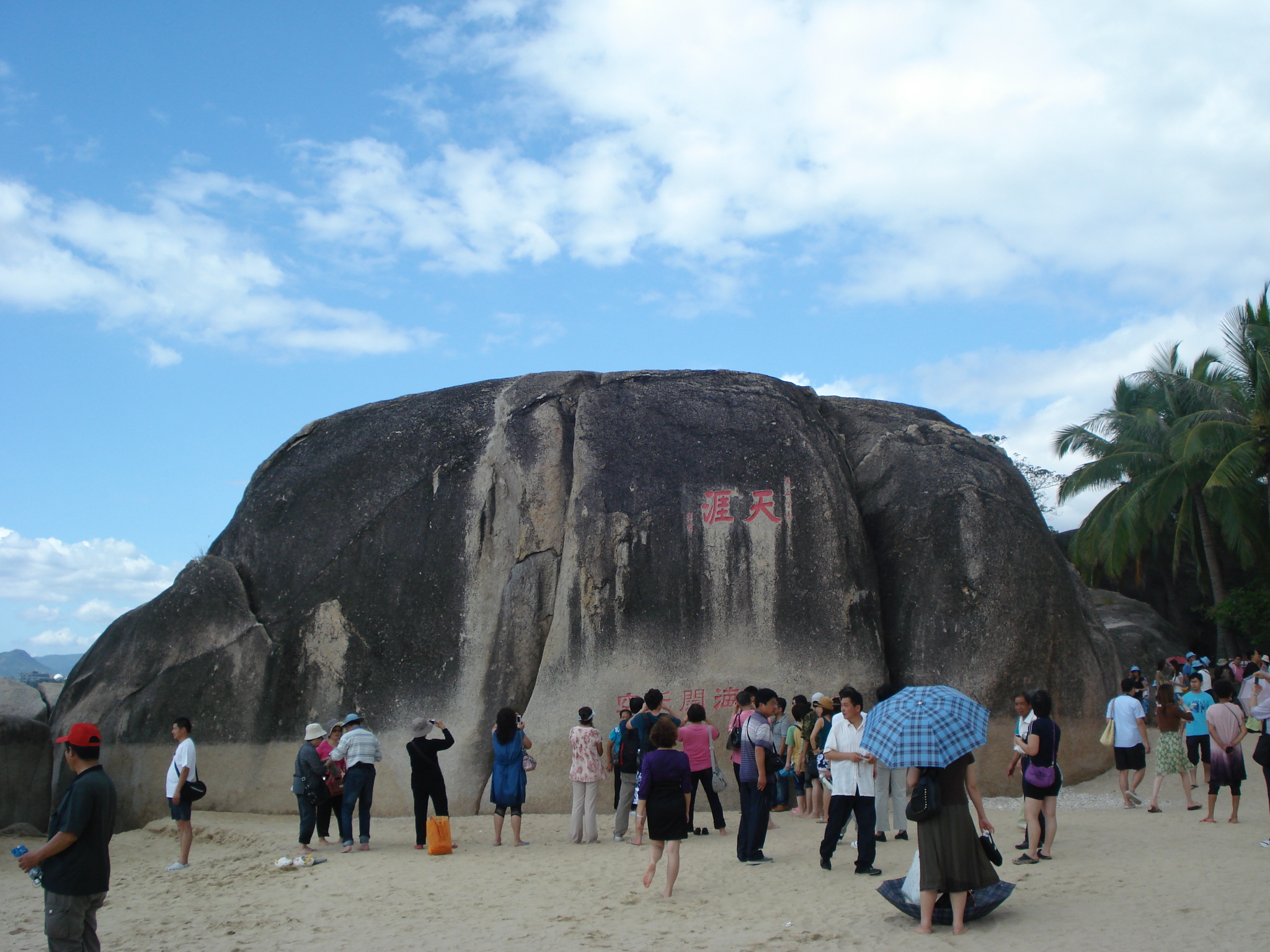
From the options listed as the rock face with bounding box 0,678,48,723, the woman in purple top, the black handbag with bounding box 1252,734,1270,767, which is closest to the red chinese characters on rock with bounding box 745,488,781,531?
the woman in purple top

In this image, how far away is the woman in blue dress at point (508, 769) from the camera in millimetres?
10016

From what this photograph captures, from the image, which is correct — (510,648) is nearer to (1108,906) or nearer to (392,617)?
(392,617)

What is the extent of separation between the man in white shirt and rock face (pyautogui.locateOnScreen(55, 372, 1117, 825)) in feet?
13.2

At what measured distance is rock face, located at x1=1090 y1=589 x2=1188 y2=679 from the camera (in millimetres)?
21016

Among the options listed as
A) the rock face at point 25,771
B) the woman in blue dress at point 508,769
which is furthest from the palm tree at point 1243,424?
the rock face at point 25,771

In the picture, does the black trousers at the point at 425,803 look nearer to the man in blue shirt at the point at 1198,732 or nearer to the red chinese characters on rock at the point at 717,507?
the red chinese characters on rock at the point at 717,507

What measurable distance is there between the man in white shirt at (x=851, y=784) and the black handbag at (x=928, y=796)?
4.84 ft

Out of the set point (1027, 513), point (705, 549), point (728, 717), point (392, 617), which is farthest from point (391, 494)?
point (1027, 513)

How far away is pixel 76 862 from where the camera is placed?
507 centimetres

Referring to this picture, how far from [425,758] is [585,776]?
1.63 m

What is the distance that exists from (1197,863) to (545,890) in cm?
512

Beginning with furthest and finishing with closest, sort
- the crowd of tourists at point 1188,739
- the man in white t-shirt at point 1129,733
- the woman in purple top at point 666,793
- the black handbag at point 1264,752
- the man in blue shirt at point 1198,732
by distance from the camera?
the man in blue shirt at point 1198,732 → the man in white t-shirt at point 1129,733 → the crowd of tourists at point 1188,739 → the black handbag at point 1264,752 → the woman in purple top at point 666,793

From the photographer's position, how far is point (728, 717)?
11914 mm

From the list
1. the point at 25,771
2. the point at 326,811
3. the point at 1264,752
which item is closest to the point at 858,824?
the point at 1264,752
